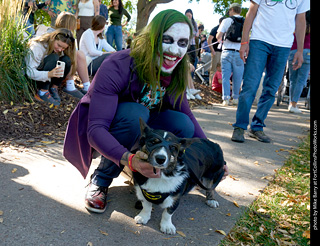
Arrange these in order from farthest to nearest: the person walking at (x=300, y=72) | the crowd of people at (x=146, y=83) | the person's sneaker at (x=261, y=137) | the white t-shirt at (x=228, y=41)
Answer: the white t-shirt at (x=228, y=41) → the person walking at (x=300, y=72) → the person's sneaker at (x=261, y=137) → the crowd of people at (x=146, y=83)

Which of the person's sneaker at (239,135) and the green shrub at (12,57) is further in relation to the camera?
the person's sneaker at (239,135)

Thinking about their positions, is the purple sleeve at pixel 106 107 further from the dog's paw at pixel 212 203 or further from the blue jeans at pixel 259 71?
the blue jeans at pixel 259 71

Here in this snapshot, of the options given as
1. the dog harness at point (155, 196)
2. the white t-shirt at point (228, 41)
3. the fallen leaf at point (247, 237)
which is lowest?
the fallen leaf at point (247, 237)

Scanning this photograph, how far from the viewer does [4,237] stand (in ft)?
6.35

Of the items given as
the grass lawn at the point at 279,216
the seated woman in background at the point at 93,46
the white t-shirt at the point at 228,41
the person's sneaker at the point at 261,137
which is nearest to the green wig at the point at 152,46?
the grass lawn at the point at 279,216

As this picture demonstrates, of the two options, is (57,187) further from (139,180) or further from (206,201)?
(206,201)

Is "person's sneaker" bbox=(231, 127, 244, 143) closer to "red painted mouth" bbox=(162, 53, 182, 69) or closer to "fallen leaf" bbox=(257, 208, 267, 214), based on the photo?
"fallen leaf" bbox=(257, 208, 267, 214)

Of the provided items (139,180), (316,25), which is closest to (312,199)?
(316,25)

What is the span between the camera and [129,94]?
101 inches

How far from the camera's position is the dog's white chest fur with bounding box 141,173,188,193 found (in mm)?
2176

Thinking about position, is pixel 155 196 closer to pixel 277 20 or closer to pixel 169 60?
pixel 169 60

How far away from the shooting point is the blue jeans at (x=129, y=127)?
7.98 ft

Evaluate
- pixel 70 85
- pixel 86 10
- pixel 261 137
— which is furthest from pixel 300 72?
pixel 86 10

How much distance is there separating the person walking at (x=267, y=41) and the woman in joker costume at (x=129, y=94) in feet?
7.04
